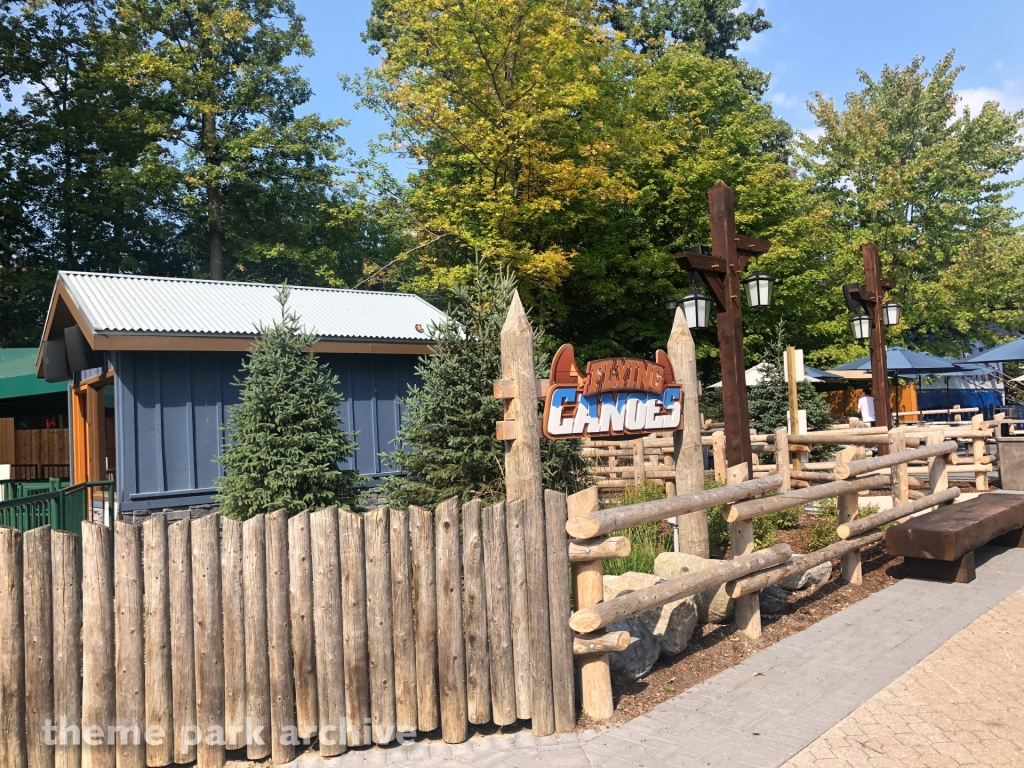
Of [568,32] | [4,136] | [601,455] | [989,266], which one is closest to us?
[601,455]

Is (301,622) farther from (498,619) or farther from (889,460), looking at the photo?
(889,460)

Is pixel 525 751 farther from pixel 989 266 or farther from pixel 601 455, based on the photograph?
pixel 989 266

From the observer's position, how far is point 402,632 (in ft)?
15.5

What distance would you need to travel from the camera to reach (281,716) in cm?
454

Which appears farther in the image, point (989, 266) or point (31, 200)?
point (31, 200)

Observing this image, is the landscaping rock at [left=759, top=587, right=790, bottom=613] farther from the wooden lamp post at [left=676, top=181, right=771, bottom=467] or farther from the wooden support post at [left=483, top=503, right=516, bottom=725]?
the wooden support post at [left=483, top=503, right=516, bottom=725]

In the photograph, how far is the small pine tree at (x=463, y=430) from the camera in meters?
8.20

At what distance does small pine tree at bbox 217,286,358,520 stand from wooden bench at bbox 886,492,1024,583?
5.81 metres

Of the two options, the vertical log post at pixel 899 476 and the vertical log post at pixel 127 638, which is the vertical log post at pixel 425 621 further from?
the vertical log post at pixel 899 476

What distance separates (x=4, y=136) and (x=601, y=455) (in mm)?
→ 25813

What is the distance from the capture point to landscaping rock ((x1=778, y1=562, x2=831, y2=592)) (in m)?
7.92

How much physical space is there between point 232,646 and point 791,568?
15.9ft

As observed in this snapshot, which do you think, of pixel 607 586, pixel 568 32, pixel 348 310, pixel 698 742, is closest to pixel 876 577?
pixel 607 586

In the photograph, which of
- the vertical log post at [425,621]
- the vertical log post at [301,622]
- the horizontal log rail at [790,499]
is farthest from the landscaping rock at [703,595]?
the vertical log post at [301,622]
